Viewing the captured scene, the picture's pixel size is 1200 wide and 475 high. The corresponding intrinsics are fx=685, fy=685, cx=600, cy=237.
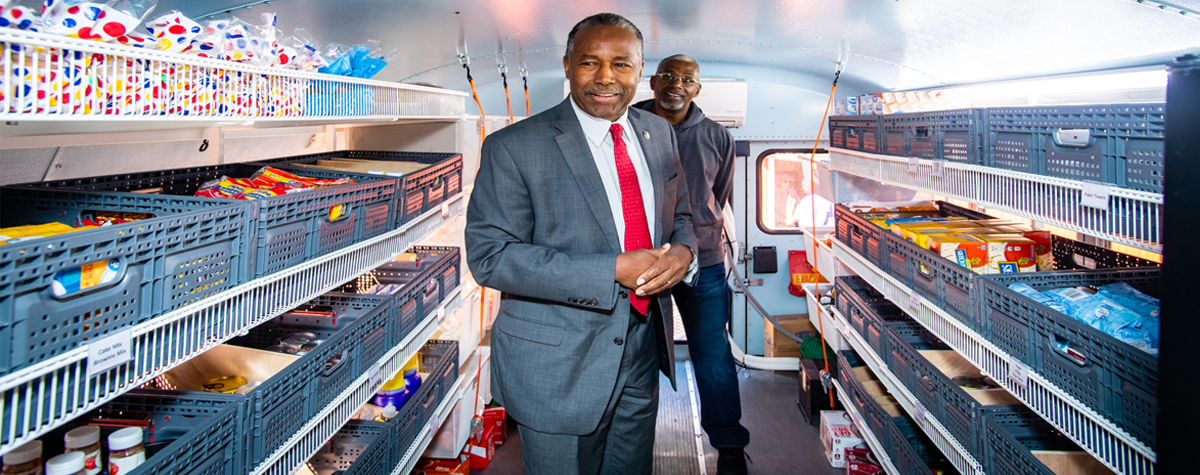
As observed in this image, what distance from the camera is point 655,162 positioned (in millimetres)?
2201

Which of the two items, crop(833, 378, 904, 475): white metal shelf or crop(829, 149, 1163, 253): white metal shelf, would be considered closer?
crop(829, 149, 1163, 253): white metal shelf

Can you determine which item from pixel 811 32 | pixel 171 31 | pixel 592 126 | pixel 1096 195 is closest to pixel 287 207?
pixel 171 31

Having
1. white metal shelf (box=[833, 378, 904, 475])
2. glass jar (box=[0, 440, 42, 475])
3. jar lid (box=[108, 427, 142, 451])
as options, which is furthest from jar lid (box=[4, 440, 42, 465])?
white metal shelf (box=[833, 378, 904, 475])

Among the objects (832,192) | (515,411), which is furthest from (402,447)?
(832,192)

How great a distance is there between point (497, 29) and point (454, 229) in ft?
3.84

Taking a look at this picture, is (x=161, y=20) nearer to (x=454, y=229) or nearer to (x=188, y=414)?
(x=188, y=414)

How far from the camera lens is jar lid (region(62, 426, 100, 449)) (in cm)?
137

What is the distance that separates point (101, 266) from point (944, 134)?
255cm

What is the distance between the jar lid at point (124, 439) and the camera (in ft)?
4.53

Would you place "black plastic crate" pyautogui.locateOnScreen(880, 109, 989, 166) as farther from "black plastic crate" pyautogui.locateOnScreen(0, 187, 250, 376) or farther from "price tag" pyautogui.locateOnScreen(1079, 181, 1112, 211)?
"black plastic crate" pyautogui.locateOnScreen(0, 187, 250, 376)

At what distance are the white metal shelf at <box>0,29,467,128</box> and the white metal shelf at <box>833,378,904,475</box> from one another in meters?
2.70

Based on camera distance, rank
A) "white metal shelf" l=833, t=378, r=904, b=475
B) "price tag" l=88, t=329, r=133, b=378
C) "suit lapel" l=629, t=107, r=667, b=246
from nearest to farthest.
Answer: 1. "price tag" l=88, t=329, r=133, b=378
2. "suit lapel" l=629, t=107, r=667, b=246
3. "white metal shelf" l=833, t=378, r=904, b=475

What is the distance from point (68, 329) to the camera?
1097 millimetres

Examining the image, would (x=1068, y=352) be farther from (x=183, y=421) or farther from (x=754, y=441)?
(x=754, y=441)
